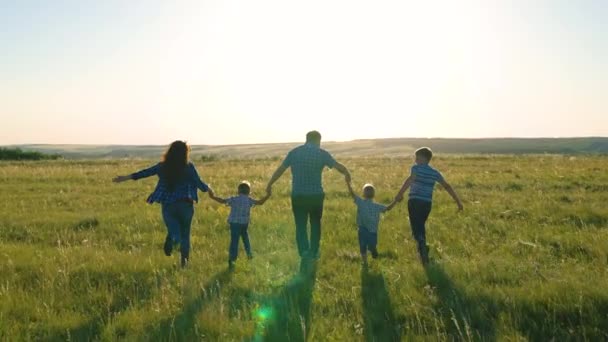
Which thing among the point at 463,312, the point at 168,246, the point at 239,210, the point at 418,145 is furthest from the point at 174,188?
the point at 418,145

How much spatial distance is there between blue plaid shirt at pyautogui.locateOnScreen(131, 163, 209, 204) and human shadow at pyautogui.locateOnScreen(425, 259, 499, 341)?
4058 mm

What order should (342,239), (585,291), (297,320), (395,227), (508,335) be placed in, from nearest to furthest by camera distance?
(508,335)
(297,320)
(585,291)
(342,239)
(395,227)

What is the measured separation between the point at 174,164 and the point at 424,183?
4.16 meters

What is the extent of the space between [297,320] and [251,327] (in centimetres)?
53

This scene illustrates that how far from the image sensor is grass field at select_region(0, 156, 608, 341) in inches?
224

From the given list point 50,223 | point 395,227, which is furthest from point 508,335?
point 50,223

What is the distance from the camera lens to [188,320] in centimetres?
593

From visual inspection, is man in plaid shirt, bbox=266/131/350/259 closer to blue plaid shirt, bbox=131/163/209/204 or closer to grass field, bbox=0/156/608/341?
grass field, bbox=0/156/608/341

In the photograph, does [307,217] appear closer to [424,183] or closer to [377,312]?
[424,183]

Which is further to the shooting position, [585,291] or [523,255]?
[523,255]

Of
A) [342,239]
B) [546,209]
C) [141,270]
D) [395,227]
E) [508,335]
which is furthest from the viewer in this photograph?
[546,209]

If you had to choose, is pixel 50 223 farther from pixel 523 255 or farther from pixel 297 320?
pixel 523 255

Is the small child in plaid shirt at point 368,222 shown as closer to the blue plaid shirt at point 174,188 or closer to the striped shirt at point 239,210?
the striped shirt at point 239,210

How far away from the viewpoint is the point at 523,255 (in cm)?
898
